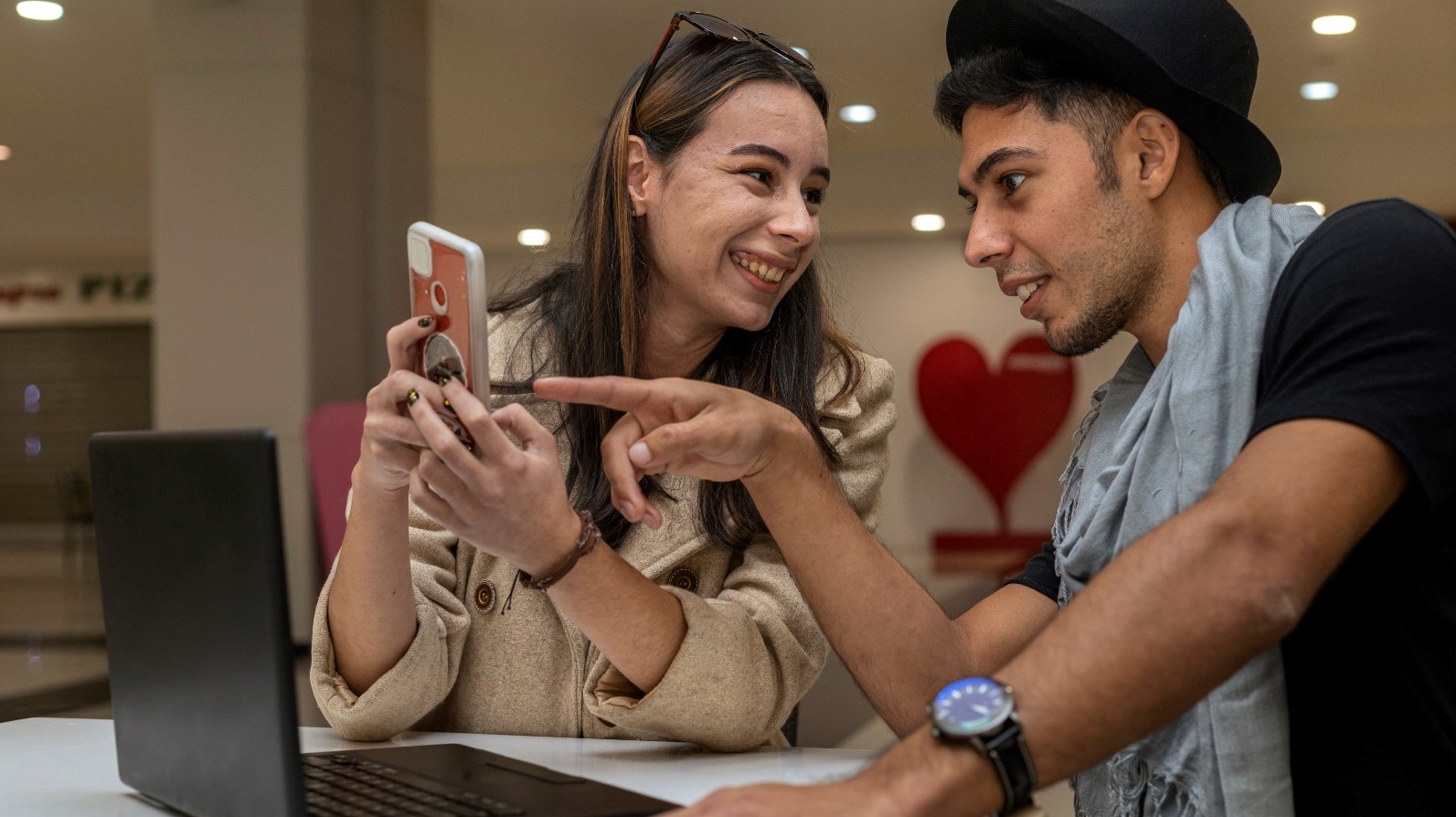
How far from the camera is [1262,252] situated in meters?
1.36

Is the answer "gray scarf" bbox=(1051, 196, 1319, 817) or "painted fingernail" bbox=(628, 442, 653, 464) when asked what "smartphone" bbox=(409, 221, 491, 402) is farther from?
"gray scarf" bbox=(1051, 196, 1319, 817)

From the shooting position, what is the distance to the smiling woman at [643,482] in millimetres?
1320

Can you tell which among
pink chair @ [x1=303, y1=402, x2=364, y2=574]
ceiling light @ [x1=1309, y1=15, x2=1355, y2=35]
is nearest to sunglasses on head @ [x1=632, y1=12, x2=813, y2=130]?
pink chair @ [x1=303, y1=402, x2=364, y2=574]

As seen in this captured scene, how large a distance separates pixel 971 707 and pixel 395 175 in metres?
5.57

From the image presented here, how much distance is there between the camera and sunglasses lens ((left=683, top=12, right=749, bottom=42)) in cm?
178

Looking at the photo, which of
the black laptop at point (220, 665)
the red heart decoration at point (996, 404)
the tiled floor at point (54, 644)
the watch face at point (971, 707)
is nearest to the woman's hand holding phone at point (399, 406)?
the black laptop at point (220, 665)

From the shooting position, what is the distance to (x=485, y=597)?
5.42 ft

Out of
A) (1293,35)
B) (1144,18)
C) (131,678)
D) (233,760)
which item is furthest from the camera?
(1293,35)

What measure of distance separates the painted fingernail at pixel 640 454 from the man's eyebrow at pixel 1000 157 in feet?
2.02

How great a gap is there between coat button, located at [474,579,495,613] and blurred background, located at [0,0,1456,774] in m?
0.62

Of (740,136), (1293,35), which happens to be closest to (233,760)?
(740,136)

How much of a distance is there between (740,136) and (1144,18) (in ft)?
1.69

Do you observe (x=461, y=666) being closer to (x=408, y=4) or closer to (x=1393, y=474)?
(x=1393, y=474)

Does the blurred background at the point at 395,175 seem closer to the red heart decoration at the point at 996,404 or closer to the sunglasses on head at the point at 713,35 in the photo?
the red heart decoration at the point at 996,404
